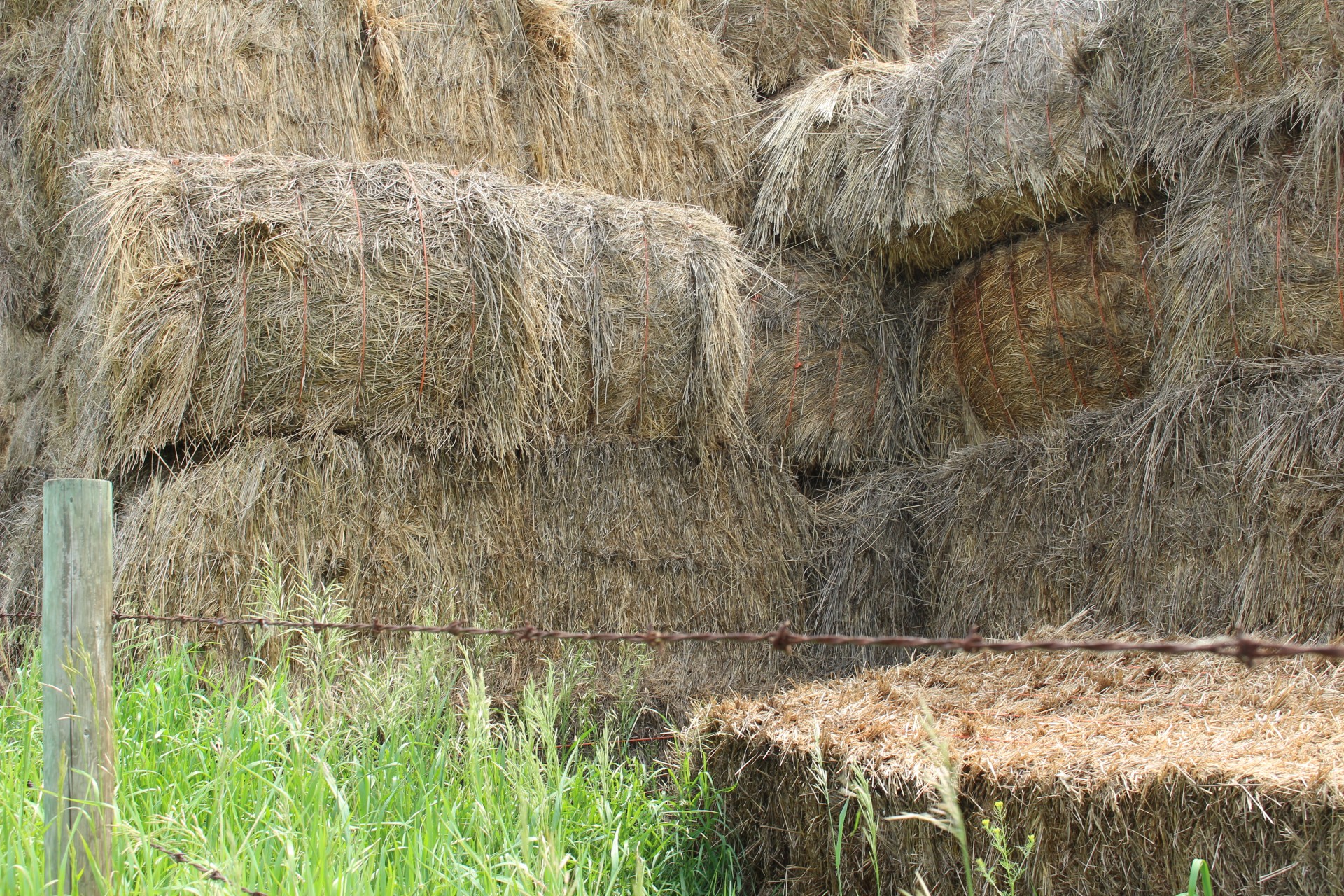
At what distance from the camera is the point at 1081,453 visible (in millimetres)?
3865

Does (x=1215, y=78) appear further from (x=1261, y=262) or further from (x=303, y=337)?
(x=303, y=337)

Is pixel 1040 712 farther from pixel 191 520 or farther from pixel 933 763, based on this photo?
pixel 191 520

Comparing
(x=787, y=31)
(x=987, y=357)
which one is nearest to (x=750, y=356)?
(x=987, y=357)

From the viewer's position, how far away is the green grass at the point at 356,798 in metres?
1.95

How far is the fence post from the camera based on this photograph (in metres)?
1.76

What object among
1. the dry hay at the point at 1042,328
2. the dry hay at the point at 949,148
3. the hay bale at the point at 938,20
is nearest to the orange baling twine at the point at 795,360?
the dry hay at the point at 949,148

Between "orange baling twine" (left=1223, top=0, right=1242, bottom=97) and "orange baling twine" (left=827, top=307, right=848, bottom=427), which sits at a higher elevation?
"orange baling twine" (left=1223, top=0, right=1242, bottom=97)

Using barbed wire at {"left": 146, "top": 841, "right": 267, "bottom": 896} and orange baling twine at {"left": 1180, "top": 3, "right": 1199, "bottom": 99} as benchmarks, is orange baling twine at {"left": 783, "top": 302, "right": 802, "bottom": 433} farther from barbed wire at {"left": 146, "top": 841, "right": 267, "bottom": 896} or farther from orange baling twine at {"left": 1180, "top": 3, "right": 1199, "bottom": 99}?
barbed wire at {"left": 146, "top": 841, "right": 267, "bottom": 896}

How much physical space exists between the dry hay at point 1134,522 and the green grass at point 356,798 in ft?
5.06

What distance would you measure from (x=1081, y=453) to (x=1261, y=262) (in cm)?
83

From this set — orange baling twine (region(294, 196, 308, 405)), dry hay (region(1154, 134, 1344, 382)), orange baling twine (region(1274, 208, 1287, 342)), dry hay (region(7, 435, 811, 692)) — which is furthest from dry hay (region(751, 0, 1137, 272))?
orange baling twine (region(294, 196, 308, 405))

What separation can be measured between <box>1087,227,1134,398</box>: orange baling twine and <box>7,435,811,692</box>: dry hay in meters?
1.30

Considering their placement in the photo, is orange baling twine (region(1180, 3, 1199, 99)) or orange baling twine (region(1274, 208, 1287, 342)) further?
orange baling twine (region(1180, 3, 1199, 99))

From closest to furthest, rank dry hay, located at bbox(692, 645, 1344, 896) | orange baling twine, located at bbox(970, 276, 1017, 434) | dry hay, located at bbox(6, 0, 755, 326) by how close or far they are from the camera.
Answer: dry hay, located at bbox(692, 645, 1344, 896)
dry hay, located at bbox(6, 0, 755, 326)
orange baling twine, located at bbox(970, 276, 1017, 434)
